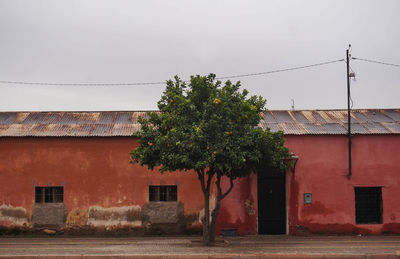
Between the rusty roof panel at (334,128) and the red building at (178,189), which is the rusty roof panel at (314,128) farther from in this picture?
the rusty roof panel at (334,128)

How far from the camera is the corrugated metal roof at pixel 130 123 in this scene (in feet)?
58.1

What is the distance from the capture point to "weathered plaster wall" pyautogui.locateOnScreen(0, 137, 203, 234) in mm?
17203

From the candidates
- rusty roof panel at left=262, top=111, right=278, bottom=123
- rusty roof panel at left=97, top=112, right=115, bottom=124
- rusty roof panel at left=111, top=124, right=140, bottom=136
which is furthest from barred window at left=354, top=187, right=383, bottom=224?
rusty roof panel at left=97, top=112, right=115, bottom=124

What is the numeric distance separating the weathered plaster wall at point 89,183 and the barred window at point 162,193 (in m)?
0.21

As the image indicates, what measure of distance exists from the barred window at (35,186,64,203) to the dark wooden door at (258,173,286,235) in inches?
296

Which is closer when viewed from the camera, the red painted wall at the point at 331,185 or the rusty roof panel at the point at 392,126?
the red painted wall at the point at 331,185

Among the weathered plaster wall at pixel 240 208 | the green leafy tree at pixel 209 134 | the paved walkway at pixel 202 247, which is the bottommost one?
the paved walkway at pixel 202 247

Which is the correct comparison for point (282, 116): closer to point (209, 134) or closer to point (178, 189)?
point (178, 189)

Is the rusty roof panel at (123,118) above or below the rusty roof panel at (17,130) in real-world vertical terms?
above

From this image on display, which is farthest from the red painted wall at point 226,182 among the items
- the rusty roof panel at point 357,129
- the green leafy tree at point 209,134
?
the green leafy tree at point 209,134

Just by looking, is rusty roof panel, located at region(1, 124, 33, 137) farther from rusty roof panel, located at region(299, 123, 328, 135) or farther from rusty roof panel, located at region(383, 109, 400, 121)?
rusty roof panel, located at region(383, 109, 400, 121)

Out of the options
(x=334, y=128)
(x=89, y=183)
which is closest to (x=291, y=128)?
(x=334, y=128)

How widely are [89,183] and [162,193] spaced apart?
276 cm

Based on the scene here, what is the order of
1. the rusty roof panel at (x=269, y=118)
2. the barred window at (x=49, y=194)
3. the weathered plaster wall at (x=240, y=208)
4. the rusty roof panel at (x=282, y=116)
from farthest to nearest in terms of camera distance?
the rusty roof panel at (x=282, y=116)
the rusty roof panel at (x=269, y=118)
the barred window at (x=49, y=194)
the weathered plaster wall at (x=240, y=208)
